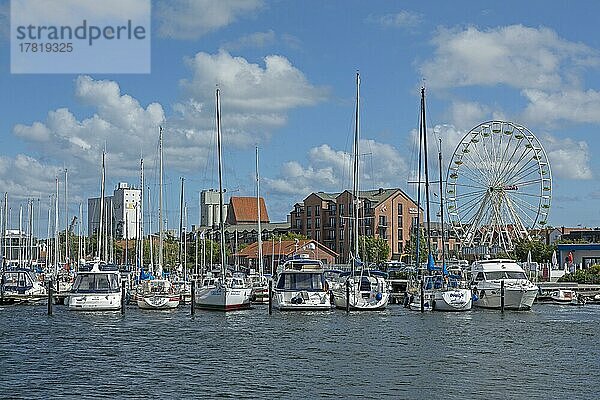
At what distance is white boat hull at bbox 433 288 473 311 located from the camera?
6506 cm

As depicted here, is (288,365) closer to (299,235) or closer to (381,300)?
(381,300)

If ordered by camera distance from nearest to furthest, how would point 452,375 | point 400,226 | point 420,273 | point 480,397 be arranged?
point 480,397
point 452,375
point 420,273
point 400,226

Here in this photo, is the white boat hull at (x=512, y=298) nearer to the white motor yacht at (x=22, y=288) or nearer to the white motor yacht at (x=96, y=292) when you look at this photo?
the white motor yacht at (x=96, y=292)

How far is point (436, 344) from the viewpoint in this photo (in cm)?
4734

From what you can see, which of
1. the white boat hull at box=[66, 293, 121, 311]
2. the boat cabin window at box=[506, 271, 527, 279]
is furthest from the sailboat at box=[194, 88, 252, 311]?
the boat cabin window at box=[506, 271, 527, 279]

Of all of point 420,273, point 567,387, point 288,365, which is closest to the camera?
point 567,387

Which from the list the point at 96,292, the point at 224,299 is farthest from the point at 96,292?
the point at 224,299

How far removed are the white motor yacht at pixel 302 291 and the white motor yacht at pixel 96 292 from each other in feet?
35.3

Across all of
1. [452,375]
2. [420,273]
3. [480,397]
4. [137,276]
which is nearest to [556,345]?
[452,375]

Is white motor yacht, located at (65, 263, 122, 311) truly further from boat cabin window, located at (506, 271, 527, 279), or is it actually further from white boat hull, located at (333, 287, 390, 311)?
boat cabin window, located at (506, 271, 527, 279)

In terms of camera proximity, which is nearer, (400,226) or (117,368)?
(117,368)

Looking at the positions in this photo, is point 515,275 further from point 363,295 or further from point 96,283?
point 96,283

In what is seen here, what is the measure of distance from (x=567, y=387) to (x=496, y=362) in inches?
266

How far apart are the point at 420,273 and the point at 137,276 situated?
2486 cm
